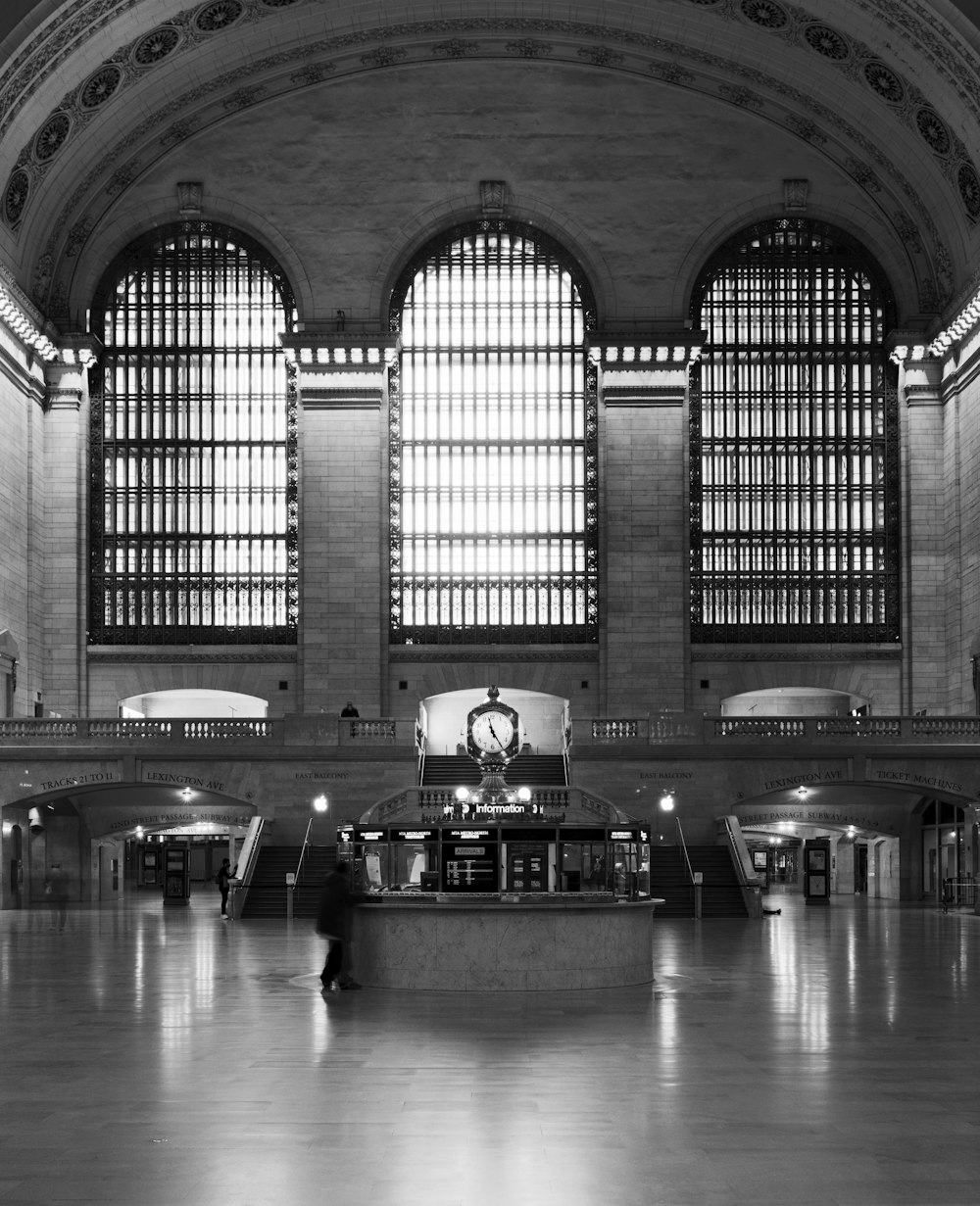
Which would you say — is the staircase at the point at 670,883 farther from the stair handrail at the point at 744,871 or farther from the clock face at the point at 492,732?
the clock face at the point at 492,732

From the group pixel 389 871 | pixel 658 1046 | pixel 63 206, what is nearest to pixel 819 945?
pixel 389 871

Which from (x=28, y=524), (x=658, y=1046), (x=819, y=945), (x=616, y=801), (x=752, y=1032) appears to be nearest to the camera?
(x=658, y=1046)

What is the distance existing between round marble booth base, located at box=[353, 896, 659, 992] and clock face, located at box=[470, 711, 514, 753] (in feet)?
34.8

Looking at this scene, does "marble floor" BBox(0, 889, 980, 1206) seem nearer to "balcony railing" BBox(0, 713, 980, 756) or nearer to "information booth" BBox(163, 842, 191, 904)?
"balcony railing" BBox(0, 713, 980, 756)

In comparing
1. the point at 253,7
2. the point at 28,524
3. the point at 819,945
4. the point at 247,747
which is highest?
the point at 253,7

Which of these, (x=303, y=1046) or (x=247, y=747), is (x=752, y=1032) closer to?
(x=303, y=1046)

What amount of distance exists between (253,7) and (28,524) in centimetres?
1538

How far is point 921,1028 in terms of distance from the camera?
1535cm

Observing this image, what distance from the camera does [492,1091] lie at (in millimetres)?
11727

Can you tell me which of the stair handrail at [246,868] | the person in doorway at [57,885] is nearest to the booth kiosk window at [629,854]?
the stair handrail at [246,868]

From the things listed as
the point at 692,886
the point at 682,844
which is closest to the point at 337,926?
the point at 692,886

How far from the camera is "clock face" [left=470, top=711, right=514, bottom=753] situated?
97.9 feet

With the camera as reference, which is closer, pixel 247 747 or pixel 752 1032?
pixel 752 1032

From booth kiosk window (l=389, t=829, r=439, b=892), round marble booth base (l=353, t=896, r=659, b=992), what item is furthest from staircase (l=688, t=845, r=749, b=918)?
round marble booth base (l=353, t=896, r=659, b=992)
